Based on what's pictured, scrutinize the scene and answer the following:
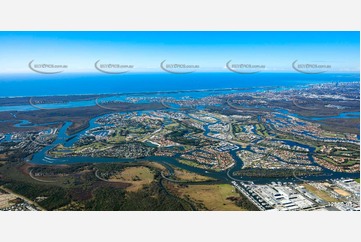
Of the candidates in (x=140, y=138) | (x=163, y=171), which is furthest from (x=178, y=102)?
(x=163, y=171)

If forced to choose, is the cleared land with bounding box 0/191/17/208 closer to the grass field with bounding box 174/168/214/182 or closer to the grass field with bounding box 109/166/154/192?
the grass field with bounding box 109/166/154/192

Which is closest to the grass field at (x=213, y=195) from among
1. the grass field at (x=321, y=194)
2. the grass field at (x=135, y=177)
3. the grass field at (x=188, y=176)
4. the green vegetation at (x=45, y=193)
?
the grass field at (x=188, y=176)

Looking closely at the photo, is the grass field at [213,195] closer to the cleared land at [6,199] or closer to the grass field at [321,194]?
the grass field at [321,194]

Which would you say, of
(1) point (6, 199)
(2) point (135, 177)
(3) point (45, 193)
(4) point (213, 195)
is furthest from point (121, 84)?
(4) point (213, 195)

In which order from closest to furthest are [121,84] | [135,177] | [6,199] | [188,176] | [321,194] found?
1. [6,199]
2. [321,194]
3. [135,177]
4. [188,176]
5. [121,84]

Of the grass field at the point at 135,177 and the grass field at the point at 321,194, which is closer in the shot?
the grass field at the point at 321,194

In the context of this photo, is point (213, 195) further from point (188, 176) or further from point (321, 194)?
point (321, 194)
